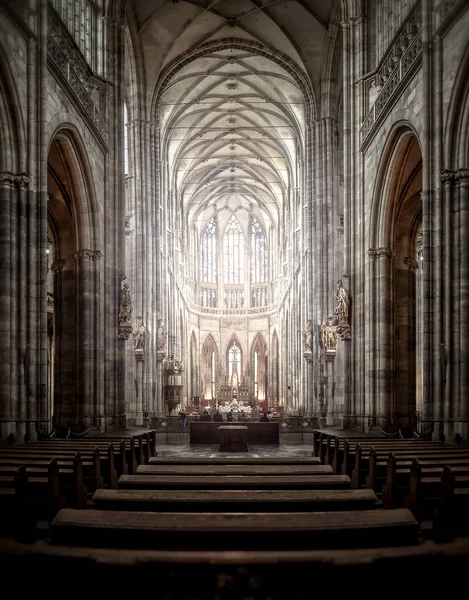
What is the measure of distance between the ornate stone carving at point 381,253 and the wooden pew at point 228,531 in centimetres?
1823

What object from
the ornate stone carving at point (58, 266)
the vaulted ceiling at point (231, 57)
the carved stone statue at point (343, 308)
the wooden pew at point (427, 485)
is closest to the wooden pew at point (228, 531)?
the wooden pew at point (427, 485)

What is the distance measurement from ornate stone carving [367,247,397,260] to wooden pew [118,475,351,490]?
1595 centimetres

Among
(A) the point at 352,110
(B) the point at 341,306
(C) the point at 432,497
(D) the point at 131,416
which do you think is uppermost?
(A) the point at 352,110

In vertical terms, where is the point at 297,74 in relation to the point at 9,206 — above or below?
above

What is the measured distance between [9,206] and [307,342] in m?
24.8

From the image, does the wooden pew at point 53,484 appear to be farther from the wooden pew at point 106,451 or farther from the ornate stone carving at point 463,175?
the ornate stone carving at point 463,175

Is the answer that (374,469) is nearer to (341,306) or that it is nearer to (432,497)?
(432,497)

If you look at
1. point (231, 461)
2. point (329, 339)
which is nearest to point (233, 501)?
point (231, 461)

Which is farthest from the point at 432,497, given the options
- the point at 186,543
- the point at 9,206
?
the point at 9,206

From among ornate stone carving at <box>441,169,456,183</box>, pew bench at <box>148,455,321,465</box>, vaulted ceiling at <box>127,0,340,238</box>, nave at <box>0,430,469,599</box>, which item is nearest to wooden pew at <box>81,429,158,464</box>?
pew bench at <box>148,455,321,465</box>

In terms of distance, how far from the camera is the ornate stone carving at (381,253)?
871 inches

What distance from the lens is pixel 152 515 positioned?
4.48m

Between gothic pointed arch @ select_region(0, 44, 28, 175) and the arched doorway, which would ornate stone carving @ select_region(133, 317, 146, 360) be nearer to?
the arched doorway

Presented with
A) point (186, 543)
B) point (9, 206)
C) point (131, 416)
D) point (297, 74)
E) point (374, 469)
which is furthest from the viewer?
point (297, 74)
